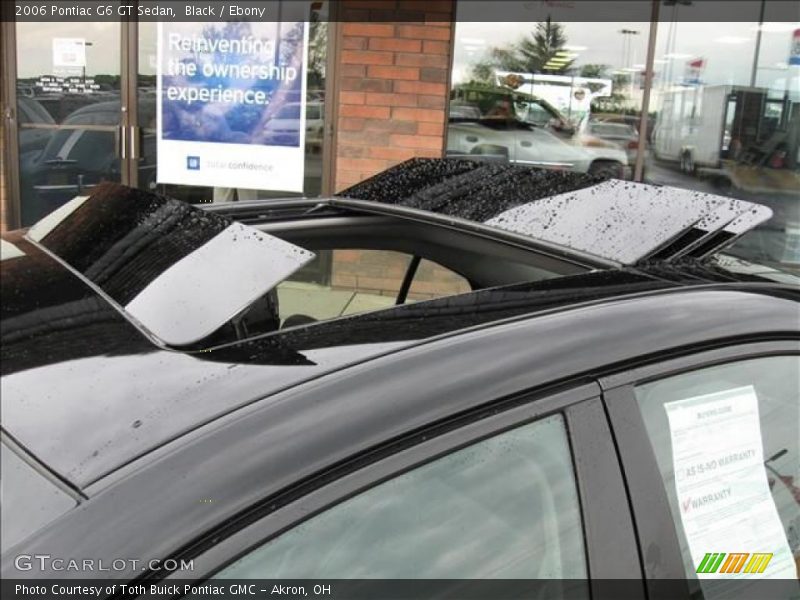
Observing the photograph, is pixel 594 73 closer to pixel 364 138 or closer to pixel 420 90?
pixel 420 90

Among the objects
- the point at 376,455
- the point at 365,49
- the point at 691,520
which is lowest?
the point at 691,520

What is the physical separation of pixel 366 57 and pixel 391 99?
14.4 inches

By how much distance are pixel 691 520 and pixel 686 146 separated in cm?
576

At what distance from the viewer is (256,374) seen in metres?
1.17

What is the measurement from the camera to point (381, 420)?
1.11 m

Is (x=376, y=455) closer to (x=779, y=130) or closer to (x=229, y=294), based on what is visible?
(x=229, y=294)

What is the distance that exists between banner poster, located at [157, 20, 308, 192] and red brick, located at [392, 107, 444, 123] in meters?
0.76

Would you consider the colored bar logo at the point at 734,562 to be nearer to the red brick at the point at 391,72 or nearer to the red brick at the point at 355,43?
the red brick at the point at 391,72

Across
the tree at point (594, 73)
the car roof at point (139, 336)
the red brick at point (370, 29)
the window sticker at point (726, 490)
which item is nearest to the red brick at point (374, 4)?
→ the red brick at point (370, 29)

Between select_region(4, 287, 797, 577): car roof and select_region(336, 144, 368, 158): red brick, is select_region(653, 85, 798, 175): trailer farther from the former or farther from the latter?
select_region(4, 287, 797, 577): car roof

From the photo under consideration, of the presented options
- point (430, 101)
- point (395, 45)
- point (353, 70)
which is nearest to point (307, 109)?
point (353, 70)

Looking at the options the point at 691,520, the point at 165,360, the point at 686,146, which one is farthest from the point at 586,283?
the point at 686,146

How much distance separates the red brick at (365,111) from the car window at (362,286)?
2.11 m

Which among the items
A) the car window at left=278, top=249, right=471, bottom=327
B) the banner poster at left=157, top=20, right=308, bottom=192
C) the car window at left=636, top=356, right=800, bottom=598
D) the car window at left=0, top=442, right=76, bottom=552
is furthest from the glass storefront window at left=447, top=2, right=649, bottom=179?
the car window at left=0, top=442, right=76, bottom=552
